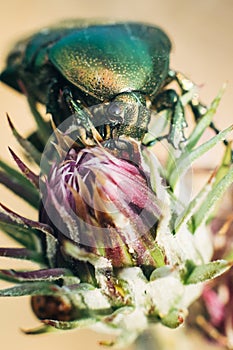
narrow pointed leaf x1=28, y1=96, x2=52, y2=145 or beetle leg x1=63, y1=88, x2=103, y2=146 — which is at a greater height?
beetle leg x1=63, y1=88, x2=103, y2=146

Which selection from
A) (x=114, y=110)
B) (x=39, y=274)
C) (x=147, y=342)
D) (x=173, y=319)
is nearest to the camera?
(x=39, y=274)

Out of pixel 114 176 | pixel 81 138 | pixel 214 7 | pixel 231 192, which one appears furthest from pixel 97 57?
pixel 214 7

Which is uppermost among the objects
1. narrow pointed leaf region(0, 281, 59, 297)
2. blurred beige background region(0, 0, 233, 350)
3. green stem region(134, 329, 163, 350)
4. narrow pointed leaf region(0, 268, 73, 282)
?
narrow pointed leaf region(0, 268, 73, 282)

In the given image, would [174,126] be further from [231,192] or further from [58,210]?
[231,192]

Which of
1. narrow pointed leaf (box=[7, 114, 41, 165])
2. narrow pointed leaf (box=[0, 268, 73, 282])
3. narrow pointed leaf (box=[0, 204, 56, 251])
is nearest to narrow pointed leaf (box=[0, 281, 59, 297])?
narrow pointed leaf (box=[0, 268, 73, 282])

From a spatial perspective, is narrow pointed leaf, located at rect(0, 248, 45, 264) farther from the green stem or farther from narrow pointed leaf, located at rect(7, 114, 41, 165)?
the green stem

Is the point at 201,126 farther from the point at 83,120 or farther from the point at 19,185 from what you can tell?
the point at 19,185

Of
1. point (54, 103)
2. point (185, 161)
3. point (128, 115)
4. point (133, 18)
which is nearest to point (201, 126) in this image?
point (185, 161)

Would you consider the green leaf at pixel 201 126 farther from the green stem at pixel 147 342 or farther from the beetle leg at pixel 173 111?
the green stem at pixel 147 342
